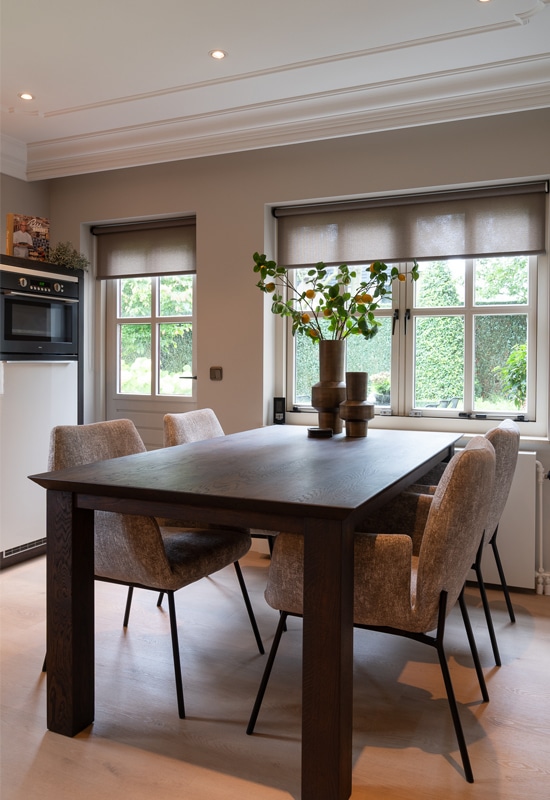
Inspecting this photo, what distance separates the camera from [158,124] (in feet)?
12.3

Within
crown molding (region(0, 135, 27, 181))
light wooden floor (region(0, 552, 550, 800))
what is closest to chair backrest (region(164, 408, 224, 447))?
light wooden floor (region(0, 552, 550, 800))

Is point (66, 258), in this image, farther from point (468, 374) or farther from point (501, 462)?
point (501, 462)

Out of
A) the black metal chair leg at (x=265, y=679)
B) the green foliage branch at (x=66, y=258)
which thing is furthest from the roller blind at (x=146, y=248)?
the black metal chair leg at (x=265, y=679)

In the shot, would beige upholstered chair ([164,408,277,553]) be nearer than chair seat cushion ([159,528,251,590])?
No

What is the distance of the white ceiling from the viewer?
258cm

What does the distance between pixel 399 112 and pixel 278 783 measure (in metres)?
3.00

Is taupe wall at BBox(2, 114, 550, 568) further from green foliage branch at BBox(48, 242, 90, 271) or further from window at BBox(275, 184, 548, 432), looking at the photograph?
green foliage branch at BBox(48, 242, 90, 271)

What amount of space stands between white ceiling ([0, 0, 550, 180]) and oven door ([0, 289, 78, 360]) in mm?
986

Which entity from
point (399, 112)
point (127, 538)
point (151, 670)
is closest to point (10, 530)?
point (151, 670)

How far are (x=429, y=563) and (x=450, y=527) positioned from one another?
0.11 metres

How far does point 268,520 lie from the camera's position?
5.48ft

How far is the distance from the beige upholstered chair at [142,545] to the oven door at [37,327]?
4.48 ft

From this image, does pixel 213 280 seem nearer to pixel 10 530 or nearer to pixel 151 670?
pixel 10 530

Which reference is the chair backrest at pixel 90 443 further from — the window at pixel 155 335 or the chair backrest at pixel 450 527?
the window at pixel 155 335
